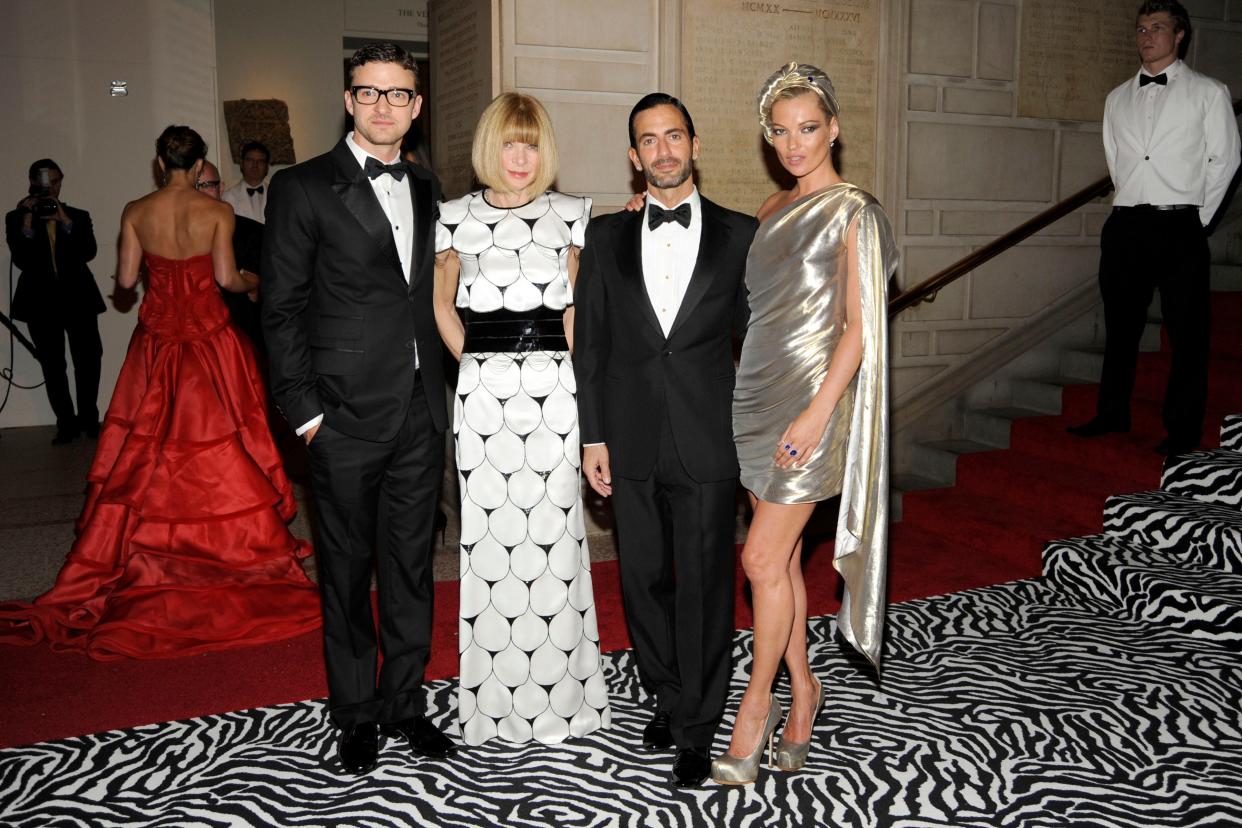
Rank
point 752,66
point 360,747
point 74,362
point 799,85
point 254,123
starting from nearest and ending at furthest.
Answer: point 799,85, point 360,747, point 752,66, point 74,362, point 254,123

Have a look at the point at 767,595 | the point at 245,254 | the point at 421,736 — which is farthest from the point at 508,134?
the point at 245,254

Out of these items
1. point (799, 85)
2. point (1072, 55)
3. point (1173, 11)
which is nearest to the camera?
point (799, 85)

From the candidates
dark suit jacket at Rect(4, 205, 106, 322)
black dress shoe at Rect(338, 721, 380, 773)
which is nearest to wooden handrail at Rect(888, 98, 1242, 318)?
black dress shoe at Rect(338, 721, 380, 773)

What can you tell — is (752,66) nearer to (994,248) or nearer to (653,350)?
(994,248)

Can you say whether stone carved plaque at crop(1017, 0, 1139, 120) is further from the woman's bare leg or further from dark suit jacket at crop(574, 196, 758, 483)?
the woman's bare leg

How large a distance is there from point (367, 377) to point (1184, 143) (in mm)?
4073

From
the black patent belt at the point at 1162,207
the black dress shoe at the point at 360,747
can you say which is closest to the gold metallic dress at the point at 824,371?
the black dress shoe at the point at 360,747

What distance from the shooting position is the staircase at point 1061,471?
4746 millimetres

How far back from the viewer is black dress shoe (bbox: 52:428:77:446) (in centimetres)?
808

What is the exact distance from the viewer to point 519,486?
305 cm

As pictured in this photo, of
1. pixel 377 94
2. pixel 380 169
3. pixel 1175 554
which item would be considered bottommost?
pixel 1175 554

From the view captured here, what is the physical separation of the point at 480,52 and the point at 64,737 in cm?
353

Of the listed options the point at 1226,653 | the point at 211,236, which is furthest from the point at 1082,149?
the point at 211,236

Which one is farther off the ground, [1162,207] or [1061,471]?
[1162,207]
